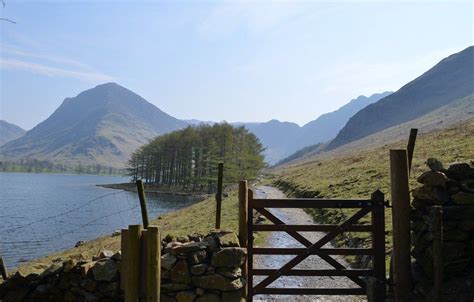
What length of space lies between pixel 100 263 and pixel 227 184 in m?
64.0

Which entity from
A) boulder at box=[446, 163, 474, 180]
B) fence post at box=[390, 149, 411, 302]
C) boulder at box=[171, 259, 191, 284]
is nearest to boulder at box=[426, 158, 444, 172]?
boulder at box=[446, 163, 474, 180]

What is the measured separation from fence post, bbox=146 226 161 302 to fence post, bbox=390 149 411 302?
5.95 meters

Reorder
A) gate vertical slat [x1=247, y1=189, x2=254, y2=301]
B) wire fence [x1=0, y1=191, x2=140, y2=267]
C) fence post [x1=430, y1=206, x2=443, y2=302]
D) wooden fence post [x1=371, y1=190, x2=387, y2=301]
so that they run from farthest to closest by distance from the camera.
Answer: wire fence [x1=0, y1=191, x2=140, y2=267] → gate vertical slat [x1=247, y1=189, x2=254, y2=301] → wooden fence post [x1=371, y1=190, x2=387, y2=301] → fence post [x1=430, y1=206, x2=443, y2=302]

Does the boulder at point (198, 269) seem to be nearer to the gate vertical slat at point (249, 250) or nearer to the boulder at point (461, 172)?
the gate vertical slat at point (249, 250)

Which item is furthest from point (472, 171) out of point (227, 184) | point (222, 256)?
point (227, 184)

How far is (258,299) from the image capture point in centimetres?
1187

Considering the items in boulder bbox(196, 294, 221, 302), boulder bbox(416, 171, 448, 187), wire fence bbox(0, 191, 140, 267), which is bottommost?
wire fence bbox(0, 191, 140, 267)

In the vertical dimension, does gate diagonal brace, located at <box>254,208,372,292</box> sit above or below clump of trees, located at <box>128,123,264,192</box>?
below

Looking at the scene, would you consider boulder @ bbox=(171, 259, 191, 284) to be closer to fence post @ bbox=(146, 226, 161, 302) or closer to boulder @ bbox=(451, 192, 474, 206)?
fence post @ bbox=(146, 226, 161, 302)

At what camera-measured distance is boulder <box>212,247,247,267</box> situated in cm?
977

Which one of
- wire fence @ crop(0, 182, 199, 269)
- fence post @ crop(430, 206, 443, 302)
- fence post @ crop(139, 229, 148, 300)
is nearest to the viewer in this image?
fence post @ crop(139, 229, 148, 300)

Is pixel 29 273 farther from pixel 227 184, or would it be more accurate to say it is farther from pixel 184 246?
pixel 227 184

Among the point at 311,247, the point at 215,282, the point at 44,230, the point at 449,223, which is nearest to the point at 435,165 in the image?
the point at 449,223

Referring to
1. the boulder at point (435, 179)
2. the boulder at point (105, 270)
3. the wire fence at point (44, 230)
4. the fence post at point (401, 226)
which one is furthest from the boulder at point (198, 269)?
the wire fence at point (44, 230)
